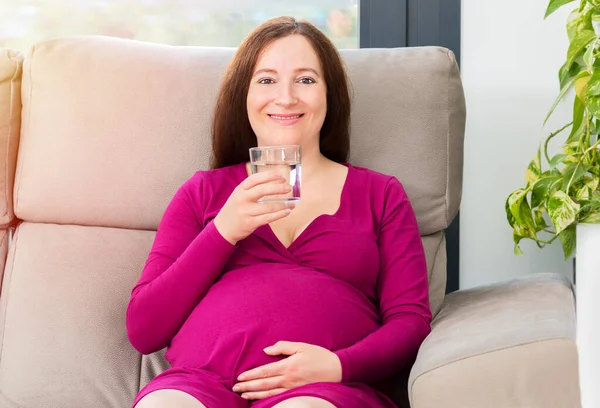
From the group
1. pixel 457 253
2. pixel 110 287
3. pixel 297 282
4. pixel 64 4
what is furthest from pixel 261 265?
pixel 64 4

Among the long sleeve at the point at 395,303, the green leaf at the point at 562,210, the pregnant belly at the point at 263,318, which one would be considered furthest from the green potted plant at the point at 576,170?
the pregnant belly at the point at 263,318

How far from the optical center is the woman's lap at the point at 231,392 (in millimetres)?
1285

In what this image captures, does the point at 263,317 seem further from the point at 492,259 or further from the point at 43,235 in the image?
the point at 492,259

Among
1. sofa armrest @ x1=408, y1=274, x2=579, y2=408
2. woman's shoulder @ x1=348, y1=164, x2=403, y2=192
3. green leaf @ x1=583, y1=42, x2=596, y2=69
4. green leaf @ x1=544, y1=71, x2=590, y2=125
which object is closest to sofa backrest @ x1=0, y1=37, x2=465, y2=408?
woman's shoulder @ x1=348, y1=164, x2=403, y2=192

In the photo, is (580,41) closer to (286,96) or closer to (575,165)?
(575,165)

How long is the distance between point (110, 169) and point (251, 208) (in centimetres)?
58

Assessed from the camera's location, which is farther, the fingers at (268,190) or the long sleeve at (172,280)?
the long sleeve at (172,280)

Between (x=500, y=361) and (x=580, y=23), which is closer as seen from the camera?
(x=500, y=361)

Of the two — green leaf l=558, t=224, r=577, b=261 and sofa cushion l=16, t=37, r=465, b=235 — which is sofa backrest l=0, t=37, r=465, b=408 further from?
green leaf l=558, t=224, r=577, b=261

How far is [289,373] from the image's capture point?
1.35 metres

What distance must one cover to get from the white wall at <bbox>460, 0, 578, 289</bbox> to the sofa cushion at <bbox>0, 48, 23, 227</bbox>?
3.97 feet

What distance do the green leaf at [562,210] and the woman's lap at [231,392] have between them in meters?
0.59

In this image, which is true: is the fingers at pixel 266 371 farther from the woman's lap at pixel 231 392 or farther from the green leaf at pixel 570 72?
the green leaf at pixel 570 72

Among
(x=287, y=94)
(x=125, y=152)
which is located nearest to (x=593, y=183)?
(x=287, y=94)
